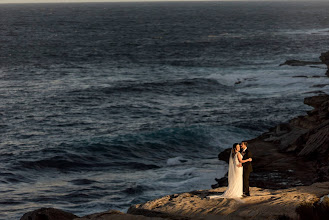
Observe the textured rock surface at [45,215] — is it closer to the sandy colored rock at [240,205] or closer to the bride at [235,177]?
the sandy colored rock at [240,205]

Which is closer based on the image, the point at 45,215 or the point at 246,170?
the point at 45,215

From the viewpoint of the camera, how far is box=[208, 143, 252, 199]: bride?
15.1 metres

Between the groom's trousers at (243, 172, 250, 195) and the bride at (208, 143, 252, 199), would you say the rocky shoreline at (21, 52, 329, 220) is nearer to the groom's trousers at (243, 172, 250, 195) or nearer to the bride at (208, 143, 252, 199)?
the groom's trousers at (243, 172, 250, 195)

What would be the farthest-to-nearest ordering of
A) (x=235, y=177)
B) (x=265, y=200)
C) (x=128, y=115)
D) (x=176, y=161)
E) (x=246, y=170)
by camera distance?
1. (x=128, y=115)
2. (x=176, y=161)
3. (x=246, y=170)
4. (x=235, y=177)
5. (x=265, y=200)

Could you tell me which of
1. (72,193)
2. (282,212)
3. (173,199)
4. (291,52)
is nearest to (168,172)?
(72,193)

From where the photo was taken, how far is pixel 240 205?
14.3 m

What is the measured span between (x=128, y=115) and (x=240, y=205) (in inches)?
1109

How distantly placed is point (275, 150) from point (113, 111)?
18.9m

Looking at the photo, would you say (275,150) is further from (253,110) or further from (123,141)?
(253,110)

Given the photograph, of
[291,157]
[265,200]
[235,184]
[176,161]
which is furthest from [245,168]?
[176,161]

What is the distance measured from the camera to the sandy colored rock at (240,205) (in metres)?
13.5

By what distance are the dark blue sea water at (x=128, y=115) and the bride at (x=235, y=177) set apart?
813 cm

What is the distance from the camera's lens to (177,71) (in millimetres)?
65188

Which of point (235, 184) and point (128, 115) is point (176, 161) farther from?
point (235, 184)
